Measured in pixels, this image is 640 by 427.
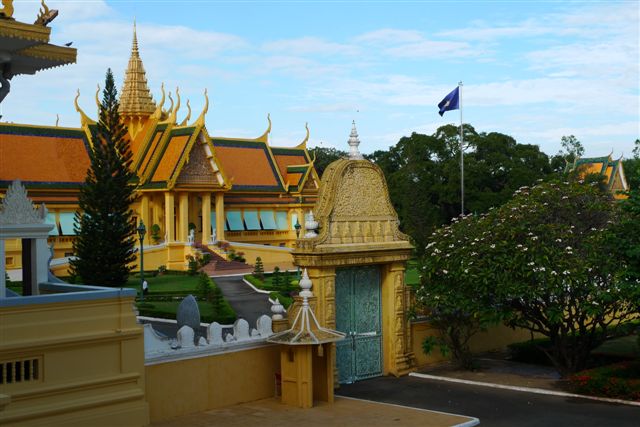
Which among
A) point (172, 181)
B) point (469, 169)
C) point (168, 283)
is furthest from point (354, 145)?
point (469, 169)

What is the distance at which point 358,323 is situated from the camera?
16234 mm

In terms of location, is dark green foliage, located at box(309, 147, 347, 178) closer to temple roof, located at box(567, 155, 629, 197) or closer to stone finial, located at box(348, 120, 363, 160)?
temple roof, located at box(567, 155, 629, 197)

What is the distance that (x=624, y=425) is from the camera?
12.8 meters

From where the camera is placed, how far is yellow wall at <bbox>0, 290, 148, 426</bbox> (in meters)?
11.0

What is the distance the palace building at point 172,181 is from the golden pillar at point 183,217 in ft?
0.15

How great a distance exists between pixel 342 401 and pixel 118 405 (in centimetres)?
384

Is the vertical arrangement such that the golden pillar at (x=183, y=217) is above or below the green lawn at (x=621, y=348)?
above

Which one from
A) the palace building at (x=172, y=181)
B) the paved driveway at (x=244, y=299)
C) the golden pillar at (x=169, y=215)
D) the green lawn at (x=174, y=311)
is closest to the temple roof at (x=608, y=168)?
the palace building at (x=172, y=181)

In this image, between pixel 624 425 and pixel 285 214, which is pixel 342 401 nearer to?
pixel 624 425

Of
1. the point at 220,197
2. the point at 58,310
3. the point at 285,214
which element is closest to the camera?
the point at 58,310

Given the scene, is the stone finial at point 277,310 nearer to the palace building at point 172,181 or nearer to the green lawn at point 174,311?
the green lawn at point 174,311

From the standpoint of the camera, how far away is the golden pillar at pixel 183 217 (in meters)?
40.3

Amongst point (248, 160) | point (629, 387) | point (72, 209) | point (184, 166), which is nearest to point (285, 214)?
point (248, 160)

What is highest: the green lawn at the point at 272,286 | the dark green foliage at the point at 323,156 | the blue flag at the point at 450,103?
the dark green foliage at the point at 323,156
